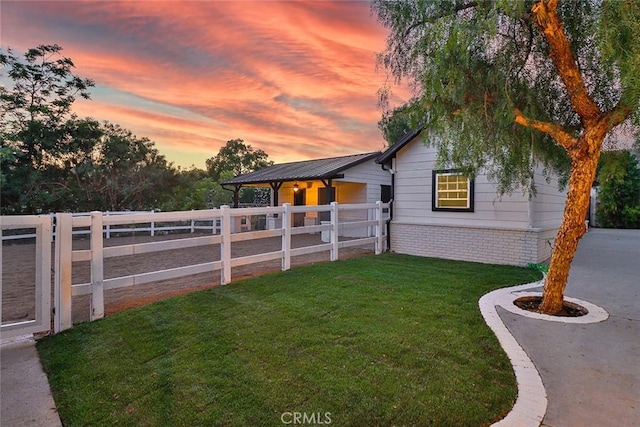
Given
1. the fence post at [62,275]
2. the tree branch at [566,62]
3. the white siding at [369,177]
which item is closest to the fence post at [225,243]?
the fence post at [62,275]

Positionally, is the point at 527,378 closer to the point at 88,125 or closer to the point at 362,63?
the point at 362,63

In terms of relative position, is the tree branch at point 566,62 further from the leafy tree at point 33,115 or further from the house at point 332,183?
the leafy tree at point 33,115

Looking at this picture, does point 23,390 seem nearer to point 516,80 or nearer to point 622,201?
point 516,80

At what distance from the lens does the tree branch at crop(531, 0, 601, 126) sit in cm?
365

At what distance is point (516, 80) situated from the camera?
4.36 m

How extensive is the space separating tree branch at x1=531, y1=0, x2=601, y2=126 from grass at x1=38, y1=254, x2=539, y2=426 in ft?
8.83

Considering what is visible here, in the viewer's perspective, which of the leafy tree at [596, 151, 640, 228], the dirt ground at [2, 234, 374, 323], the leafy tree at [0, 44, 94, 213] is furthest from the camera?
the leafy tree at [596, 151, 640, 228]

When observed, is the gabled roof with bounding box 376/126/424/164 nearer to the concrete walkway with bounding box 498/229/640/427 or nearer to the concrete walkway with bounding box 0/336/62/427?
the concrete walkway with bounding box 498/229/640/427

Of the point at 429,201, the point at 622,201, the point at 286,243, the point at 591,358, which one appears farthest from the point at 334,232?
the point at 622,201

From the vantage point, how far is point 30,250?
9.74 m

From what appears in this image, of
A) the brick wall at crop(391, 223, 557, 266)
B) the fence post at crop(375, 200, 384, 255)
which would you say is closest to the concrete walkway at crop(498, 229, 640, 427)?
the brick wall at crop(391, 223, 557, 266)

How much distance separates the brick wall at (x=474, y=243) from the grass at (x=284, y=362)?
3.22 meters

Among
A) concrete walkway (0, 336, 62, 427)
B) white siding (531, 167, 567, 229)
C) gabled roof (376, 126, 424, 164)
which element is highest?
gabled roof (376, 126, 424, 164)

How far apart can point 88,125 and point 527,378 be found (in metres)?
18.8
